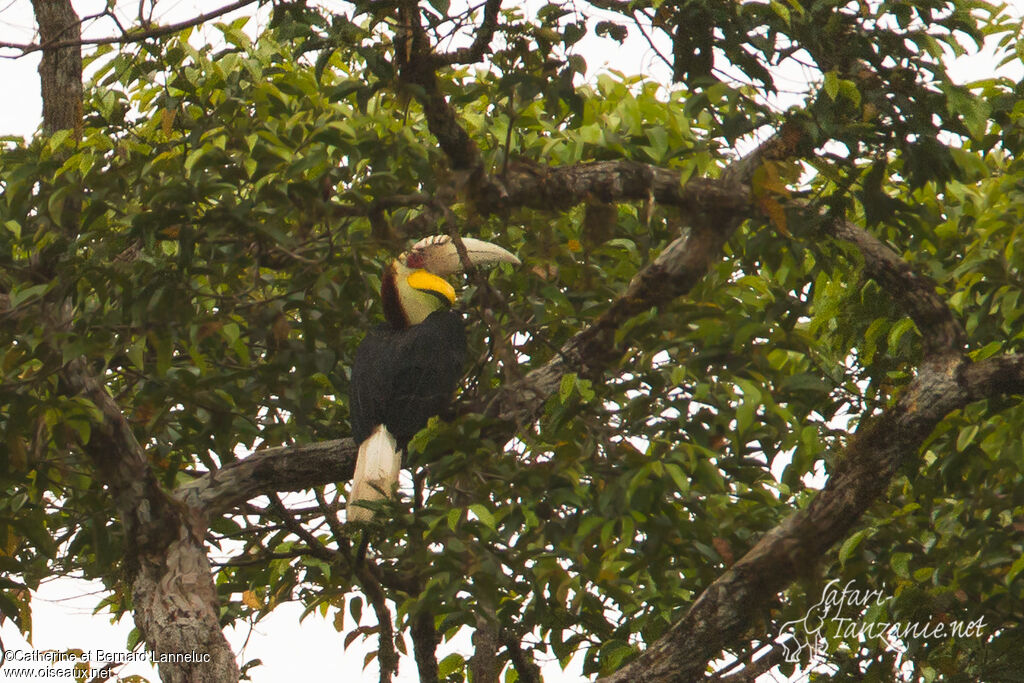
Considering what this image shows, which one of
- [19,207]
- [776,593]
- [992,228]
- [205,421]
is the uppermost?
[19,207]

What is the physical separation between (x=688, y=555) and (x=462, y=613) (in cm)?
70

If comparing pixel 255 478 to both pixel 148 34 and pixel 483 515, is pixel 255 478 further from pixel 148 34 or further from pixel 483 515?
pixel 148 34

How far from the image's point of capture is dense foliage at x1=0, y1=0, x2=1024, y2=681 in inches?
116

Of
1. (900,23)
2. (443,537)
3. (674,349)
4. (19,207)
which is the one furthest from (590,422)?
(19,207)

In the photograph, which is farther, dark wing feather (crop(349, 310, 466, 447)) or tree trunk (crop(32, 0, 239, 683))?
dark wing feather (crop(349, 310, 466, 447))

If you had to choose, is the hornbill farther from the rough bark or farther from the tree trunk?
the rough bark

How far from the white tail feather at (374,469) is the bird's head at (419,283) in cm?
68

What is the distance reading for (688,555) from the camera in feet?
11.4

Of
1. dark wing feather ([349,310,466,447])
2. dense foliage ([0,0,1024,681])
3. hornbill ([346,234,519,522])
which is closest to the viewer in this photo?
dense foliage ([0,0,1024,681])

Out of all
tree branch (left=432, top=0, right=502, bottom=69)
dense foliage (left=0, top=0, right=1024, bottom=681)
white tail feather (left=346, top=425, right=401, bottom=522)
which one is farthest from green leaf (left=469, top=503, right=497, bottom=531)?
tree branch (left=432, top=0, right=502, bottom=69)

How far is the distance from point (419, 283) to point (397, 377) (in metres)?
0.69

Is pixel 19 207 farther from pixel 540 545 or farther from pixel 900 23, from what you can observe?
pixel 900 23

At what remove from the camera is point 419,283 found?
5188 mm

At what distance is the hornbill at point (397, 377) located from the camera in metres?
4.36
